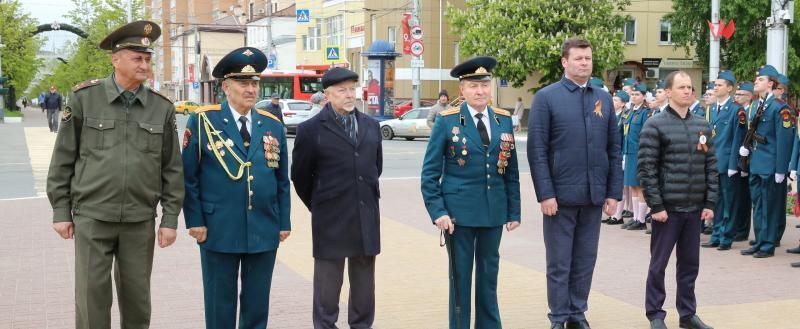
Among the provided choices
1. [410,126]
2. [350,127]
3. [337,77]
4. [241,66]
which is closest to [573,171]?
[350,127]

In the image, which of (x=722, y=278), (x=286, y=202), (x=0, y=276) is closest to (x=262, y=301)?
(x=286, y=202)

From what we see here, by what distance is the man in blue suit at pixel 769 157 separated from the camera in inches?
374

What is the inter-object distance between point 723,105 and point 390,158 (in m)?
14.0

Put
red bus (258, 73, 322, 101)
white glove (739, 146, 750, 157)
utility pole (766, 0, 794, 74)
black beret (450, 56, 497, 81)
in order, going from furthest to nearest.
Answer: red bus (258, 73, 322, 101) → utility pole (766, 0, 794, 74) → white glove (739, 146, 750, 157) → black beret (450, 56, 497, 81)

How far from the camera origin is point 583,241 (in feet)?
21.3

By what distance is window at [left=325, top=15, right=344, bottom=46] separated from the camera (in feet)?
199

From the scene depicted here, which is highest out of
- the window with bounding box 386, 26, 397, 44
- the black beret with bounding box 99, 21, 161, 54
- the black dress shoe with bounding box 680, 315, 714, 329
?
the window with bounding box 386, 26, 397, 44

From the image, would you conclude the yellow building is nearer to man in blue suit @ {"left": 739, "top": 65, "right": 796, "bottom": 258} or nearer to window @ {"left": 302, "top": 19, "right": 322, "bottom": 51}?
window @ {"left": 302, "top": 19, "right": 322, "bottom": 51}

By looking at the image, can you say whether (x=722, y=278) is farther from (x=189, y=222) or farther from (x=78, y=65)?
(x=78, y=65)

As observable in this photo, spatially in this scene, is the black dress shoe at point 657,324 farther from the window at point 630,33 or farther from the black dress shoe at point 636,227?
the window at point 630,33

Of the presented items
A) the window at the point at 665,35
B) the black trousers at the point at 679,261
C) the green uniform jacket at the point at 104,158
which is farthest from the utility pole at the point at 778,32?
the window at the point at 665,35

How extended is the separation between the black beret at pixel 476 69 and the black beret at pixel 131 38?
6.85ft

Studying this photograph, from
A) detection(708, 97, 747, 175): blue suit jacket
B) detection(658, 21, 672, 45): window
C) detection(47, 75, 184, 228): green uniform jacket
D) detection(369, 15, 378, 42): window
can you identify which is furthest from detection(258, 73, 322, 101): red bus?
detection(47, 75, 184, 228): green uniform jacket

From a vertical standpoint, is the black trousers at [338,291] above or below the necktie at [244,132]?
below
